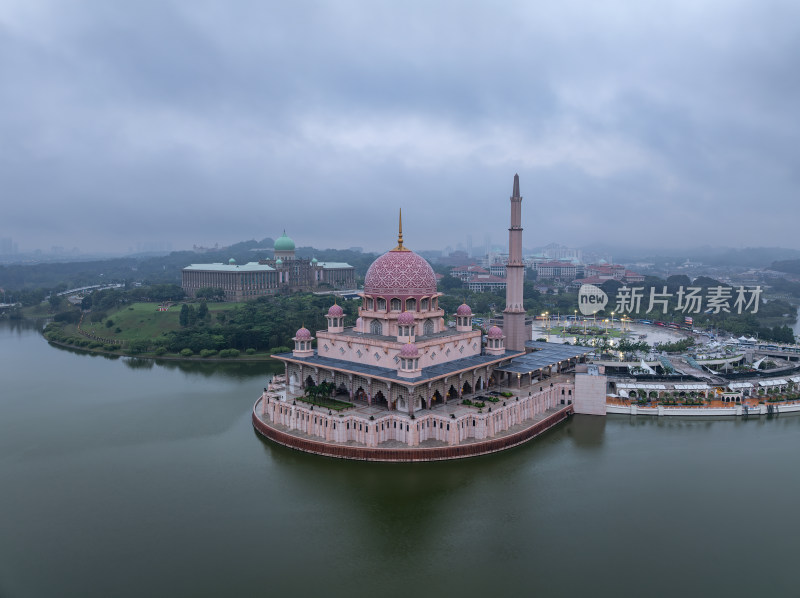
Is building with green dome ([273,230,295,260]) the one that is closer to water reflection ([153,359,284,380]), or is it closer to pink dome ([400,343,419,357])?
water reflection ([153,359,284,380])

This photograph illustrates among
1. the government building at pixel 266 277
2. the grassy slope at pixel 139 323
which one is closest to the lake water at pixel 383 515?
the grassy slope at pixel 139 323

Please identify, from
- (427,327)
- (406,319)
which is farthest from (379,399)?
(427,327)

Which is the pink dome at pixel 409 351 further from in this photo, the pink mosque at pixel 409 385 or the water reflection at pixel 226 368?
the water reflection at pixel 226 368

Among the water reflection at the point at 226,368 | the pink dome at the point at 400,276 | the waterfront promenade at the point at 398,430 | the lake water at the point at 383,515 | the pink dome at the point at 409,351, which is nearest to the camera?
the lake water at the point at 383,515

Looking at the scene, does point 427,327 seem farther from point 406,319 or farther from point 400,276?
point 406,319

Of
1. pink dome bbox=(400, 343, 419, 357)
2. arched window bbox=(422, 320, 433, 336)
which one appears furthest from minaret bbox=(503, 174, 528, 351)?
pink dome bbox=(400, 343, 419, 357)

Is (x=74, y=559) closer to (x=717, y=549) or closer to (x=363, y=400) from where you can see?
(x=363, y=400)
